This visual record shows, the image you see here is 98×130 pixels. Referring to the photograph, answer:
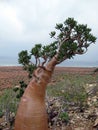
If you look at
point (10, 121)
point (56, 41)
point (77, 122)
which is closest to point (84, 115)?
point (77, 122)

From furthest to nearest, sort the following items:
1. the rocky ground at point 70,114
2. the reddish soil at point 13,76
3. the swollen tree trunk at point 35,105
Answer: the reddish soil at point 13,76 < the rocky ground at point 70,114 < the swollen tree trunk at point 35,105

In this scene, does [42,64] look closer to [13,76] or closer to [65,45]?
[65,45]

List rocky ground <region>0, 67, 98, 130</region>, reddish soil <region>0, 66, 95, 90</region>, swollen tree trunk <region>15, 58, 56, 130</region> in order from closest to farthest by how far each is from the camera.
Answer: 1. swollen tree trunk <region>15, 58, 56, 130</region>
2. rocky ground <region>0, 67, 98, 130</region>
3. reddish soil <region>0, 66, 95, 90</region>

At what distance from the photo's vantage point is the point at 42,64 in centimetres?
745

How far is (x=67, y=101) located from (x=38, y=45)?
11.1ft

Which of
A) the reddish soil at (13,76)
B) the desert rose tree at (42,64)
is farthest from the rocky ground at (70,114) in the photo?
the reddish soil at (13,76)

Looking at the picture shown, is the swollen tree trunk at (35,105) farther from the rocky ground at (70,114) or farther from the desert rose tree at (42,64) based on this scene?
the rocky ground at (70,114)

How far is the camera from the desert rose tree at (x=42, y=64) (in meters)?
7.14

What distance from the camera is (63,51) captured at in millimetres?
7727

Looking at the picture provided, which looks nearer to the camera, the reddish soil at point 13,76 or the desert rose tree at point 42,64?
the desert rose tree at point 42,64

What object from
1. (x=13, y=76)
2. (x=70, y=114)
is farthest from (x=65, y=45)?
(x=13, y=76)

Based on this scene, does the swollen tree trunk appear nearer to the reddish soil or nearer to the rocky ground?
the rocky ground

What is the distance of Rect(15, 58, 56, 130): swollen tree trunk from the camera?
7.12 m

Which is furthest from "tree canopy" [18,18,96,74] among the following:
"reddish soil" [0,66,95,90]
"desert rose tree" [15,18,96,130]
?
"reddish soil" [0,66,95,90]
